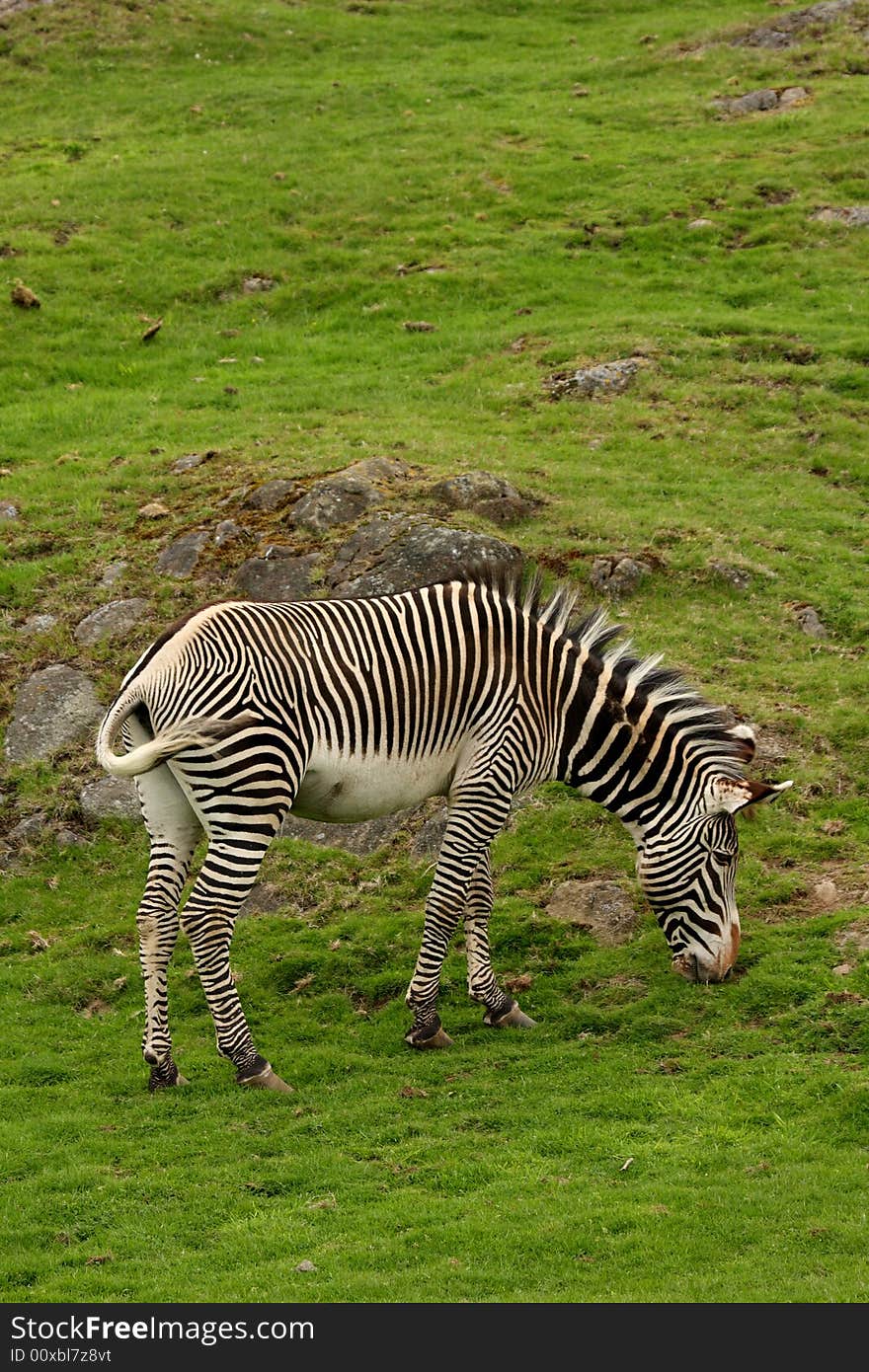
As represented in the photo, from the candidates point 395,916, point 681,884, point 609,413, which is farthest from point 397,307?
point 681,884

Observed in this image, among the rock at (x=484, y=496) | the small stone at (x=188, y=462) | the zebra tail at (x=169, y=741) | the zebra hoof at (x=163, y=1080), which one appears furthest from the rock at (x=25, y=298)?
→ the zebra hoof at (x=163, y=1080)

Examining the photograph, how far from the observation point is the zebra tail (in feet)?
36.9

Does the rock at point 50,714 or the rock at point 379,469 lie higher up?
the rock at point 379,469

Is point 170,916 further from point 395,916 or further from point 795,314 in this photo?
point 795,314

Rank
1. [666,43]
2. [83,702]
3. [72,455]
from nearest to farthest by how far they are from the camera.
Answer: [83,702], [72,455], [666,43]

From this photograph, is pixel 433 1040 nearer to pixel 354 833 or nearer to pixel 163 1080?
pixel 163 1080

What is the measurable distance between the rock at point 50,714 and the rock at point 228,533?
2.90 m

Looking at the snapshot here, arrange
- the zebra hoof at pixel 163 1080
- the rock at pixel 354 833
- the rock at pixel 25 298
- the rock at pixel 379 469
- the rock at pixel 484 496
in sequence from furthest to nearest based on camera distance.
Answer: the rock at pixel 25 298, the rock at pixel 379 469, the rock at pixel 484 496, the rock at pixel 354 833, the zebra hoof at pixel 163 1080

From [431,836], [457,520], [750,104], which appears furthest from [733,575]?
[750,104]

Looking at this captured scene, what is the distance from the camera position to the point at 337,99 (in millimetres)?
39281

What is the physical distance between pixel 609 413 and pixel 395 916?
40.4ft

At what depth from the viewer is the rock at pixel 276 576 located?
1836 centimetres

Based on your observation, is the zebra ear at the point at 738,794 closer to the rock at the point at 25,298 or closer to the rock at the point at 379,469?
the rock at the point at 379,469

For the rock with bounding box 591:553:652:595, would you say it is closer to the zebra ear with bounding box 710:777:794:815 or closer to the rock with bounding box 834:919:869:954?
the zebra ear with bounding box 710:777:794:815
